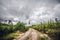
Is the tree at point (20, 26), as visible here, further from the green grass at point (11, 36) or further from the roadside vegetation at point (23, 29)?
the green grass at point (11, 36)

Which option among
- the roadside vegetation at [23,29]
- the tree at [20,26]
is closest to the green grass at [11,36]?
the roadside vegetation at [23,29]

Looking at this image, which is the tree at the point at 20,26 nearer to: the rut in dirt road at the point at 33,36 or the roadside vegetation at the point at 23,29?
the roadside vegetation at the point at 23,29

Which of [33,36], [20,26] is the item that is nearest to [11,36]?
[20,26]

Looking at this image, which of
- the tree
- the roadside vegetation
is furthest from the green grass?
the tree

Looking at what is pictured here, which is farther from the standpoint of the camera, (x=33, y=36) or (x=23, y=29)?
(x=23, y=29)

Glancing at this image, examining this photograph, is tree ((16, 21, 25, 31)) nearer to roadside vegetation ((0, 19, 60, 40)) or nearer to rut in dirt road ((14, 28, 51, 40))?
roadside vegetation ((0, 19, 60, 40))

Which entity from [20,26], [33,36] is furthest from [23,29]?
[33,36]

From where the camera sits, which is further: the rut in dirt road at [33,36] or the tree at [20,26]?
the tree at [20,26]

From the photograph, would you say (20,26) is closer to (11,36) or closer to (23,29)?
(23,29)

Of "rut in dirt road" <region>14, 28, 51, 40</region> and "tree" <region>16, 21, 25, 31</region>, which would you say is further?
"tree" <region>16, 21, 25, 31</region>

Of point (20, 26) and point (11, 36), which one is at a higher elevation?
point (20, 26)

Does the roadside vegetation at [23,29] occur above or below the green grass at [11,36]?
above

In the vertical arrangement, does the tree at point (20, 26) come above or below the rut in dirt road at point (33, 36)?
above

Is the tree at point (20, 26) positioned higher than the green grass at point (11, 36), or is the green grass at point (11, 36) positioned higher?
the tree at point (20, 26)
